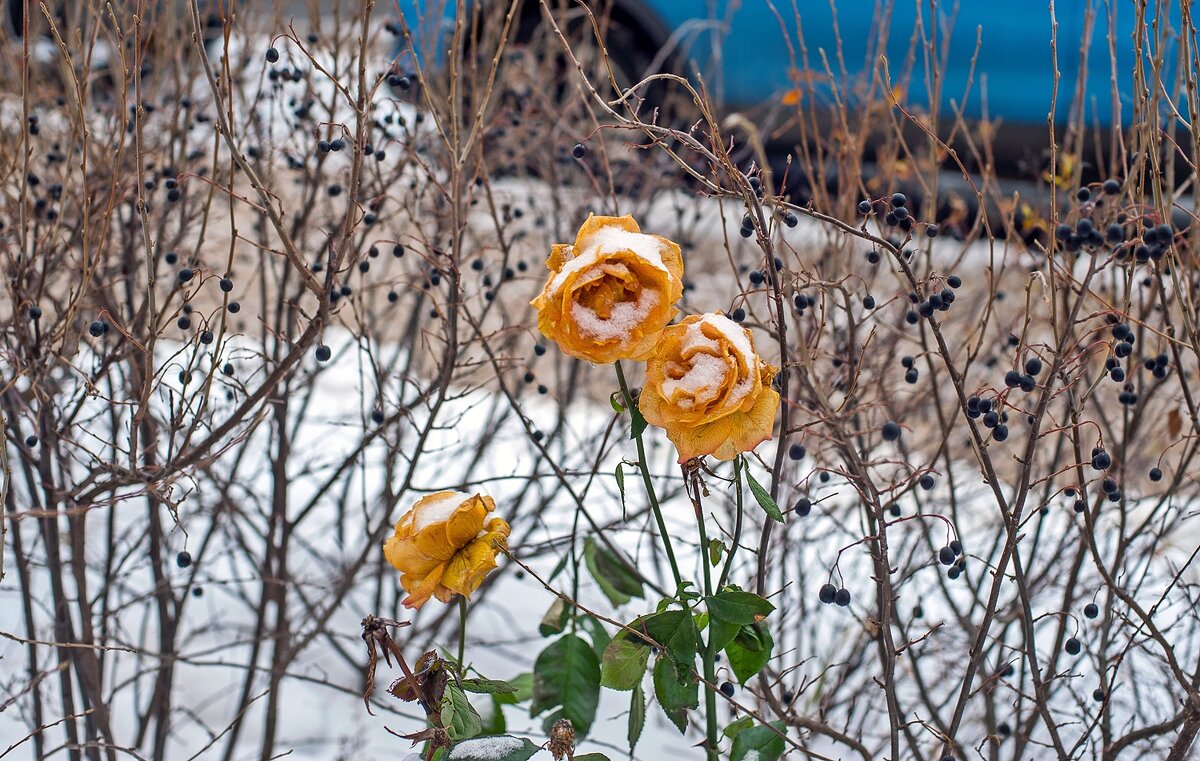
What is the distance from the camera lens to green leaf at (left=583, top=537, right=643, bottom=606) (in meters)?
1.43

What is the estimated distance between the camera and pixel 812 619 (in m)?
3.03

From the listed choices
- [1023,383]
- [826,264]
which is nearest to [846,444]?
[1023,383]

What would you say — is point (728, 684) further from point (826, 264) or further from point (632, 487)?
point (632, 487)

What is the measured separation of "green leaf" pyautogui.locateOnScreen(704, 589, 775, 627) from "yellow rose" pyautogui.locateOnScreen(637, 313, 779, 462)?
0.18m

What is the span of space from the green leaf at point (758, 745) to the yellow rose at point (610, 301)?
0.51 m

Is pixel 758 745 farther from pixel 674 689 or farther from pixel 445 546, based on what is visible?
pixel 445 546

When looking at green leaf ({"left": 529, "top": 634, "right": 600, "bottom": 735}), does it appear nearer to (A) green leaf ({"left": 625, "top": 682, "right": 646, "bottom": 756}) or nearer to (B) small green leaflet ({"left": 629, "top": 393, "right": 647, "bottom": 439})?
(A) green leaf ({"left": 625, "top": 682, "right": 646, "bottom": 756})

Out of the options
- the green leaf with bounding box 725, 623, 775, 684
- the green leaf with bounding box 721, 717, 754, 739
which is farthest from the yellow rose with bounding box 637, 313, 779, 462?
the green leaf with bounding box 721, 717, 754, 739

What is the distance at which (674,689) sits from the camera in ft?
3.82

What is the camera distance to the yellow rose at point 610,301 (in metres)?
0.94

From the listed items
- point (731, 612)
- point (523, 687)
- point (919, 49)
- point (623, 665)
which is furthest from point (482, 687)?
point (919, 49)

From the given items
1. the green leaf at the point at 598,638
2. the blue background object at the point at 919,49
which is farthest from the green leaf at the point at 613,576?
the blue background object at the point at 919,49

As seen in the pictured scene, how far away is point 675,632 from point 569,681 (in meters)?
0.29

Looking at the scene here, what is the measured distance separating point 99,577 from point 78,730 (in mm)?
1093
